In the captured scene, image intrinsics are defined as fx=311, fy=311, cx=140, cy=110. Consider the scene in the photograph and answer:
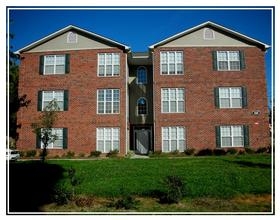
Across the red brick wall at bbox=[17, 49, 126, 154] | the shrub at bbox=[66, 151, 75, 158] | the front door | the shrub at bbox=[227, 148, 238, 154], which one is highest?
the red brick wall at bbox=[17, 49, 126, 154]

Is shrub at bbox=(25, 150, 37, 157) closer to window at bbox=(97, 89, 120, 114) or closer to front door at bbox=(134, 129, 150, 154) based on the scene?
window at bbox=(97, 89, 120, 114)

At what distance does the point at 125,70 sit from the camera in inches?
835

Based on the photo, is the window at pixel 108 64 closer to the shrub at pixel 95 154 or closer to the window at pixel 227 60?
the shrub at pixel 95 154

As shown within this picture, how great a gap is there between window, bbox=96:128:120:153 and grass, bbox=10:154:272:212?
17.2 ft

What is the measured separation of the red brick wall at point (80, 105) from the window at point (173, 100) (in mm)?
2720

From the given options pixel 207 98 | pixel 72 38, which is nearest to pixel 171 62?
pixel 207 98

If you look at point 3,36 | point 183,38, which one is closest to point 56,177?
point 3,36

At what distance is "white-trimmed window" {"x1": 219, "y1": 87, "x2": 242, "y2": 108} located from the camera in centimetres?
2091

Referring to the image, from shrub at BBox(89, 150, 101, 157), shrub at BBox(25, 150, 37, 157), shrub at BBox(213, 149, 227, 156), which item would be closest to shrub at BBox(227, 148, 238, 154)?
shrub at BBox(213, 149, 227, 156)

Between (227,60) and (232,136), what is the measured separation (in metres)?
5.14

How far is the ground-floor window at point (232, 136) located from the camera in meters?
20.6

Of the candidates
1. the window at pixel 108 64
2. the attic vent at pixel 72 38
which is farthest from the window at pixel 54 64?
the window at pixel 108 64

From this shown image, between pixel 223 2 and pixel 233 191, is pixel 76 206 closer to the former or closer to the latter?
pixel 233 191

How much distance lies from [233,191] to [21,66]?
17.2 metres
